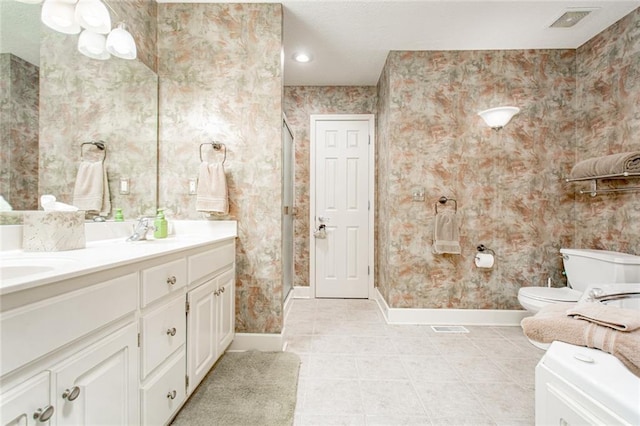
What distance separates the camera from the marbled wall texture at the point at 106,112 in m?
1.30

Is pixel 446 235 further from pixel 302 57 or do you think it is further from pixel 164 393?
pixel 164 393

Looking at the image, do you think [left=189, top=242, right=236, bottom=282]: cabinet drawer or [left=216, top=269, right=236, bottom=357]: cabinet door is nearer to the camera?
[left=189, top=242, right=236, bottom=282]: cabinet drawer

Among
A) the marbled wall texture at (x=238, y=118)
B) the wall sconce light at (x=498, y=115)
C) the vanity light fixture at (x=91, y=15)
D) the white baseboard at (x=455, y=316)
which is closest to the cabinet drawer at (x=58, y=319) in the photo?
the marbled wall texture at (x=238, y=118)

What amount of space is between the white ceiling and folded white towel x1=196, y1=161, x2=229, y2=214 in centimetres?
124

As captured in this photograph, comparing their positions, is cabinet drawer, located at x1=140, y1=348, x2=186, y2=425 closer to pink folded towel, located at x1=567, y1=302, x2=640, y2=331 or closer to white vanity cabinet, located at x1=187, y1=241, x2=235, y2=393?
white vanity cabinet, located at x1=187, y1=241, x2=235, y2=393

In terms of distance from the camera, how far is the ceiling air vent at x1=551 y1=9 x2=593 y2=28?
82.3 inches

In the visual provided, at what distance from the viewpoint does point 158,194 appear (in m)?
2.09

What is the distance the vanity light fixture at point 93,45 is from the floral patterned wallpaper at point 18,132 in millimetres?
377

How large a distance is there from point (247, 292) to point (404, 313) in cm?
144

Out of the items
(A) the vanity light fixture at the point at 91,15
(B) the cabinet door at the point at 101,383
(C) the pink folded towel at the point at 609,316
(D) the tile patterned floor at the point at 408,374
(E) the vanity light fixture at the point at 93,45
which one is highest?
(A) the vanity light fixture at the point at 91,15

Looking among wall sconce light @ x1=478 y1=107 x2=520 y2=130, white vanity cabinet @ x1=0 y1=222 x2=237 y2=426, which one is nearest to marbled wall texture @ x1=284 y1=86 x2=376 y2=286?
wall sconce light @ x1=478 y1=107 x2=520 y2=130

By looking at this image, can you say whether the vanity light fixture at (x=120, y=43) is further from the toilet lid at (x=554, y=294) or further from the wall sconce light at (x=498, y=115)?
the toilet lid at (x=554, y=294)

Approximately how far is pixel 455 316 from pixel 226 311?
78.9 inches

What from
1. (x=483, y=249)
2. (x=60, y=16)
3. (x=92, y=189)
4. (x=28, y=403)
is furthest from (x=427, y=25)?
(x=28, y=403)
